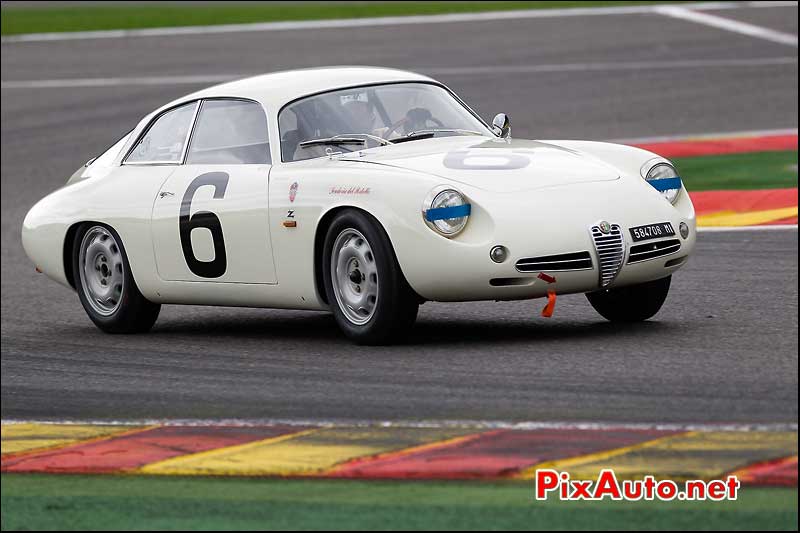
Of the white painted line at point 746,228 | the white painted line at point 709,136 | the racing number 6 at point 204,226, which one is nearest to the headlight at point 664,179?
the racing number 6 at point 204,226

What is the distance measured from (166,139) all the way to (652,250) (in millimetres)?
3034

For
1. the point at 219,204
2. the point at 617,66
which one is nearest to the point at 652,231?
the point at 219,204

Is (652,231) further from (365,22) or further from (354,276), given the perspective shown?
(365,22)

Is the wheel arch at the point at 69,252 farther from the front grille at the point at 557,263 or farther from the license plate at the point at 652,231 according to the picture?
the license plate at the point at 652,231

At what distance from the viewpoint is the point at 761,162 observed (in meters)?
16.1

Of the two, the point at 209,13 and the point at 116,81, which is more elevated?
the point at 209,13

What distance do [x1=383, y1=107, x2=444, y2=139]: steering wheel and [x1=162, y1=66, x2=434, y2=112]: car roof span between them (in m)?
0.21

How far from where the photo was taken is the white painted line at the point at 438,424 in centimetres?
589

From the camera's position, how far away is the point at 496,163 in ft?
26.6

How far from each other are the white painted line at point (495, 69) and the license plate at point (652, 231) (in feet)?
55.9

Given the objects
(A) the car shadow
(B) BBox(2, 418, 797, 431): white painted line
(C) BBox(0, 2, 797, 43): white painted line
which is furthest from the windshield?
(C) BBox(0, 2, 797, 43): white painted line

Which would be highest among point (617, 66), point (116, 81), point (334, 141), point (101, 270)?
point (617, 66)

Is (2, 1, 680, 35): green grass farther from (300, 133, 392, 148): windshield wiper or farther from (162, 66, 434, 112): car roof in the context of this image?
(300, 133, 392, 148): windshield wiper

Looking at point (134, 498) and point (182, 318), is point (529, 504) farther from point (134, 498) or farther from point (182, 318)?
point (182, 318)
